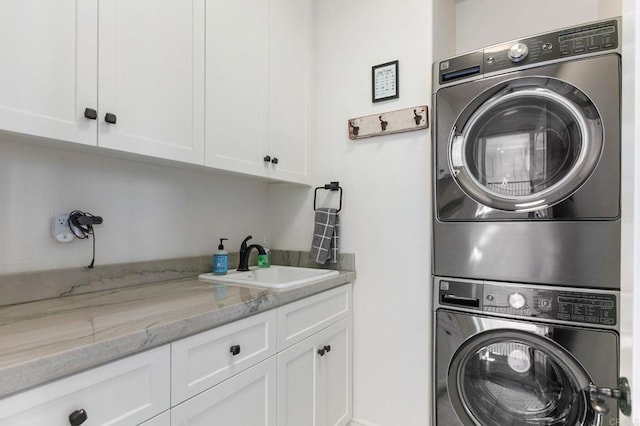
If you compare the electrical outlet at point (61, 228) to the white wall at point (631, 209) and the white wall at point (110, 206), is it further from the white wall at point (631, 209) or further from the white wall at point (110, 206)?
the white wall at point (631, 209)

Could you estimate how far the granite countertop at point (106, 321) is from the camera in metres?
0.68

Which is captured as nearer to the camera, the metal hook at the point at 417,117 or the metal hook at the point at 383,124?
the metal hook at the point at 417,117

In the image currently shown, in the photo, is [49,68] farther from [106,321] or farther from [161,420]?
[161,420]

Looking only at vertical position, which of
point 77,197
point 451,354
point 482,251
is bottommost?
point 451,354

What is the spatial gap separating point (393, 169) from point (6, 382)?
5.50ft

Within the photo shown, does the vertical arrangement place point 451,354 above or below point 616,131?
below

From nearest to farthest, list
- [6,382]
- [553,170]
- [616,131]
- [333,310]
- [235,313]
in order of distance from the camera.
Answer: [6,382]
[235,313]
[616,131]
[553,170]
[333,310]

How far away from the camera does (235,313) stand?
3.70 ft

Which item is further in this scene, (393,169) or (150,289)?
(393,169)

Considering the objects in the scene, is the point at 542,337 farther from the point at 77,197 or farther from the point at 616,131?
the point at 77,197

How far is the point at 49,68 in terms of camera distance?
98cm

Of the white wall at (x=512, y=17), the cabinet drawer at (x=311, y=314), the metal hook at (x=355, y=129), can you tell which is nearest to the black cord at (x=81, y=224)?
the cabinet drawer at (x=311, y=314)

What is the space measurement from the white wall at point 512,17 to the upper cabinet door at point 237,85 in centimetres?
124

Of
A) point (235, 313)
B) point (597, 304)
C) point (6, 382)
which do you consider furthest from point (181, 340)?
point (597, 304)
